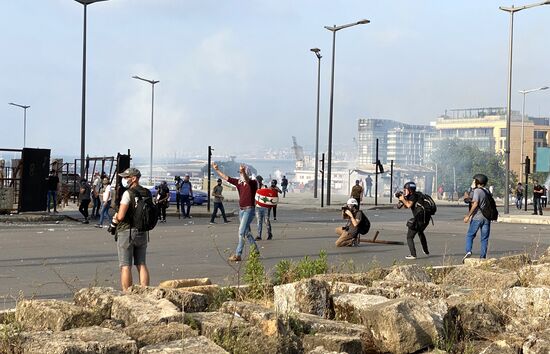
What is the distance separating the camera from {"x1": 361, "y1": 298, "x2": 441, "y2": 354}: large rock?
7.34 metres

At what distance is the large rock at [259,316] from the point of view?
6.85m

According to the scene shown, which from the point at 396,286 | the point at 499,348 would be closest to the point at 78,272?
the point at 396,286

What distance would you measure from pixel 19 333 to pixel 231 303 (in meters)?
1.99

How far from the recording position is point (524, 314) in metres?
8.47

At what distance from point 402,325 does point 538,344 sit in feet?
3.68

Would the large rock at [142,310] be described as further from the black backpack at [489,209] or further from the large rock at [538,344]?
the black backpack at [489,209]

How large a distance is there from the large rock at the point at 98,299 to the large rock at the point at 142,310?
7 cm

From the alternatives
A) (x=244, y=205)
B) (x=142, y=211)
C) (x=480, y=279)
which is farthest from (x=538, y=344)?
(x=244, y=205)

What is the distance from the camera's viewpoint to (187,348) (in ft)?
19.9

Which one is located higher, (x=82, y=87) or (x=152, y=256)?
(x=82, y=87)

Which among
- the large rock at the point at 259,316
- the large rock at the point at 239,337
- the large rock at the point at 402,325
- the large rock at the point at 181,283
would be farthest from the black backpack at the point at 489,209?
the large rock at the point at 239,337

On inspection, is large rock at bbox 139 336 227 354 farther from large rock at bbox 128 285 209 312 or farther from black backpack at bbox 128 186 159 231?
black backpack at bbox 128 186 159 231

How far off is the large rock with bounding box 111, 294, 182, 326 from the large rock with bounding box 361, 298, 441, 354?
5.72 ft

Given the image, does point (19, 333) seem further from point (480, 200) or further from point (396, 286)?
point (480, 200)
